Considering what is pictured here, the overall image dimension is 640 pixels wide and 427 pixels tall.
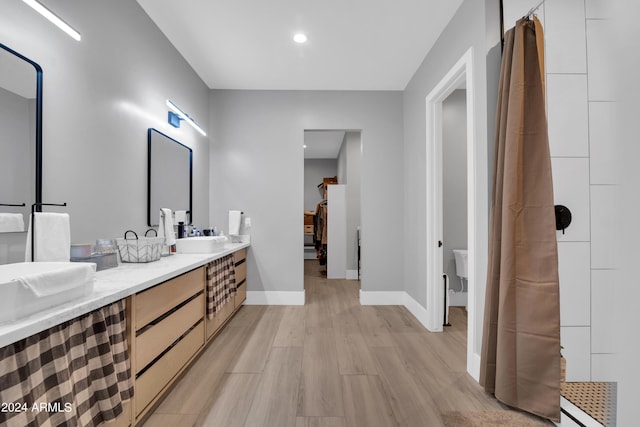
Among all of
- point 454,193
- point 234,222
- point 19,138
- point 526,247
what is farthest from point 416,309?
point 19,138

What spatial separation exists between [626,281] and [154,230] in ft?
9.63

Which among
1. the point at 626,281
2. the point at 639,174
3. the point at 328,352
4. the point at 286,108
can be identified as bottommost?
the point at 328,352

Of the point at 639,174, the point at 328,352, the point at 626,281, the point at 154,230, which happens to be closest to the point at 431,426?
the point at 328,352

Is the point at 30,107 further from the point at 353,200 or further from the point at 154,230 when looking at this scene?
the point at 353,200

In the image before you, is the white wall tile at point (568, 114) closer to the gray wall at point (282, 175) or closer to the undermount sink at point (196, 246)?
the gray wall at point (282, 175)

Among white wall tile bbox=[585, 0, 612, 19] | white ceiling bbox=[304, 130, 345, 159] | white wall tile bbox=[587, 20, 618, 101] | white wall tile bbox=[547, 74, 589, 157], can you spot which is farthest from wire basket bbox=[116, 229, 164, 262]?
white ceiling bbox=[304, 130, 345, 159]

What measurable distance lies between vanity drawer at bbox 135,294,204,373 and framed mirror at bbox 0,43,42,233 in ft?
2.64

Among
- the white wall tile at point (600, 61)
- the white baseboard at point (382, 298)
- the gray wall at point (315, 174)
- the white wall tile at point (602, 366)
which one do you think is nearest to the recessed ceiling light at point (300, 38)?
the white wall tile at point (600, 61)

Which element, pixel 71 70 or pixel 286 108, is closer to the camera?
pixel 71 70

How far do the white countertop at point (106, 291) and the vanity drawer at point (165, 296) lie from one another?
57 mm

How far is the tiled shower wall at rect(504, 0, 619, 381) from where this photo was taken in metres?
1.85

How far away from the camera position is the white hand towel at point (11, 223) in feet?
4.53

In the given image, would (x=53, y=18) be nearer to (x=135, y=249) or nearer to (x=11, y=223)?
(x=11, y=223)

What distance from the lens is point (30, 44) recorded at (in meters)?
1.52
